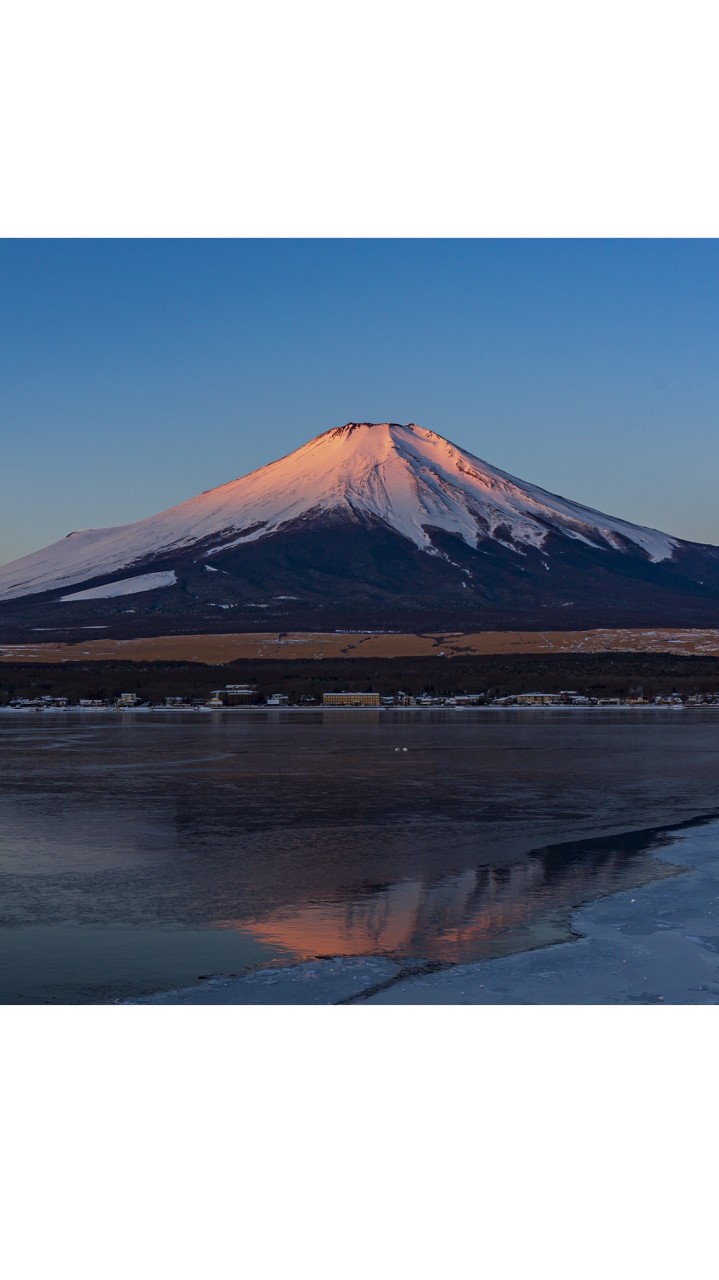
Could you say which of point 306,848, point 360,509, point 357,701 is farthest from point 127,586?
point 306,848

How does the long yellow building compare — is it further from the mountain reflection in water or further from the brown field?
the mountain reflection in water

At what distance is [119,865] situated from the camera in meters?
12.7

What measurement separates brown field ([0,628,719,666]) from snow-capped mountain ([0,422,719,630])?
11296mm

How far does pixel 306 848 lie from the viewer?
1366 cm

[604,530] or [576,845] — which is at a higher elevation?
[604,530]

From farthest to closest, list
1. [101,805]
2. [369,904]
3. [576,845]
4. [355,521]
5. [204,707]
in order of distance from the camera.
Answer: [355,521] < [204,707] < [101,805] < [576,845] < [369,904]

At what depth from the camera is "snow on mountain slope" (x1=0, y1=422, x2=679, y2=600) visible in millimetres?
146625

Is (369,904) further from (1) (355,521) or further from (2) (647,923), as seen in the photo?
(1) (355,521)

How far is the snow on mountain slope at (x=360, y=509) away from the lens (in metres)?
147

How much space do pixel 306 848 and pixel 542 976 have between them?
5737 millimetres

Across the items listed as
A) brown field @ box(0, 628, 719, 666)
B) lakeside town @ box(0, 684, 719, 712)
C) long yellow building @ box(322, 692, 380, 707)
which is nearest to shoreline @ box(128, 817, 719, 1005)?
lakeside town @ box(0, 684, 719, 712)
